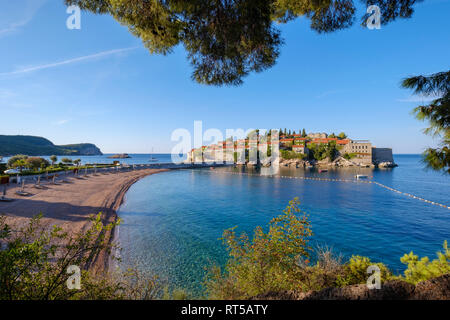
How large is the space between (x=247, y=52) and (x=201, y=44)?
135cm

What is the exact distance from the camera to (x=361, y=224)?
1444 cm

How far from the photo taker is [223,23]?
4.45 meters

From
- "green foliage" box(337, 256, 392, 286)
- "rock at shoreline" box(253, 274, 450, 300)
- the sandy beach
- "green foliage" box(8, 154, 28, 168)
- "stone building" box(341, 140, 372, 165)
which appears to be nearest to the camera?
"rock at shoreline" box(253, 274, 450, 300)

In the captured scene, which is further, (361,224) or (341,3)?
(361,224)

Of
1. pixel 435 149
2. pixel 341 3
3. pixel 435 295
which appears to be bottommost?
pixel 435 295

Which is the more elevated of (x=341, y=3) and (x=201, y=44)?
(x=341, y=3)

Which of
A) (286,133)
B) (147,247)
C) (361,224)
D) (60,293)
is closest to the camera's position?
(60,293)

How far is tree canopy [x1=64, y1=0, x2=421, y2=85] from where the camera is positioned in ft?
14.2

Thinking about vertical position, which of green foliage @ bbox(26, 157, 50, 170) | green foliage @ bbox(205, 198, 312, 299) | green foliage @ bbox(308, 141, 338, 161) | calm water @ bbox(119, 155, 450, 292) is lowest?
calm water @ bbox(119, 155, 450, 292)

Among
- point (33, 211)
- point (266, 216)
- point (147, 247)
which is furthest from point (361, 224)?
point (33, 211)
